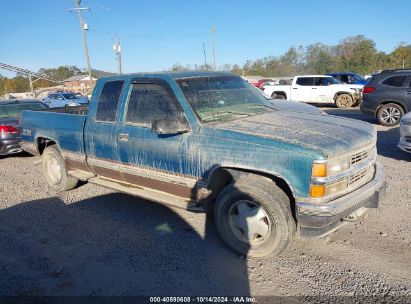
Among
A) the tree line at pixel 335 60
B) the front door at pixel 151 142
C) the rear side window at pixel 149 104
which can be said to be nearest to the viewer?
the front door at pixel 151 142

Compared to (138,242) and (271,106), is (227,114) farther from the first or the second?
(138,242)

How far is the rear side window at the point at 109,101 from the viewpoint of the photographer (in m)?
4.69

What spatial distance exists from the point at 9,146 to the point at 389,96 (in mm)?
10983

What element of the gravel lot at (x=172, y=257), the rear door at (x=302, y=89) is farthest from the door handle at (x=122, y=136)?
the rear door at (x=302, y=89)

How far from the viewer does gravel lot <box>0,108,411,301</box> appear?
10.5 feet

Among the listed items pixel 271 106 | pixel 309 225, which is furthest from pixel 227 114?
pixel 309 225

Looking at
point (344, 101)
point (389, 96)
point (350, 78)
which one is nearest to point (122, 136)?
point (389, 96)

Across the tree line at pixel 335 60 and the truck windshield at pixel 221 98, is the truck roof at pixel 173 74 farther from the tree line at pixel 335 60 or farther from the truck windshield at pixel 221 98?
the tree line at pixel 335 60

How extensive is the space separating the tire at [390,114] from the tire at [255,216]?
930 centimetres

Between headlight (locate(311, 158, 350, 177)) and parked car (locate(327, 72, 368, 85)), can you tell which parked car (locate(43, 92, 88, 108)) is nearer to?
parked car (locate(327, 72, 368, 85))

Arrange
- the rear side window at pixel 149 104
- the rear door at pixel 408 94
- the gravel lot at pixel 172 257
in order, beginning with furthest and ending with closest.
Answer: the rear door at pixel 408 94 → the rear side window at pixel 149 104 → the gravel lot at pixel 172 257

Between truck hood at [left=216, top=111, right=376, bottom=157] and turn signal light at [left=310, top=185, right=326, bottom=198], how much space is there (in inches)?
11.6

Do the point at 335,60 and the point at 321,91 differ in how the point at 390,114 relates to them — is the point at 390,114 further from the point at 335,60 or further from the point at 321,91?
the point at 335,60

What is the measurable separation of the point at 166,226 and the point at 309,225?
1949mm
